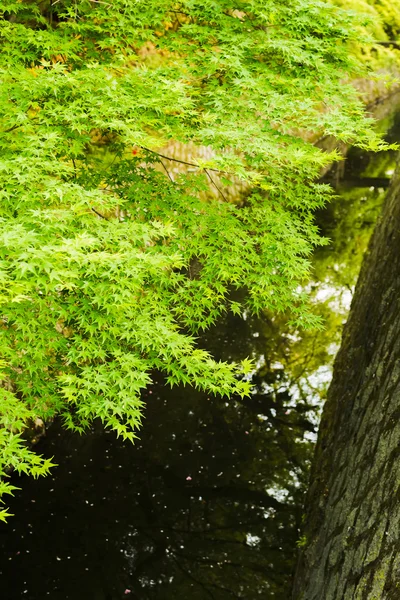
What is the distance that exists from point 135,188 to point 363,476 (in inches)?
129

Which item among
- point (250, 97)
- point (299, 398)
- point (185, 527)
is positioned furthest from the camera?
point (299, 398)

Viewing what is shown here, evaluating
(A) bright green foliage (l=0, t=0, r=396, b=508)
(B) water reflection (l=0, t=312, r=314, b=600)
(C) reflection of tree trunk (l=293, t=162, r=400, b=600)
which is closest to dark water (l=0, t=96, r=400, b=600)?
(B) water reflection (l=0, t=312, r=314, b=600)

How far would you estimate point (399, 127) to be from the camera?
20.1 metres

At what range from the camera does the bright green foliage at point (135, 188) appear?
3.54m

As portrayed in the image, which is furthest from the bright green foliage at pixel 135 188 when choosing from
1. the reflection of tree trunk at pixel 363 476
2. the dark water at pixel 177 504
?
the dark water at pixel 177 504

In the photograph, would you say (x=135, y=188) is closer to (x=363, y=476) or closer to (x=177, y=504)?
(x=363, y=476)

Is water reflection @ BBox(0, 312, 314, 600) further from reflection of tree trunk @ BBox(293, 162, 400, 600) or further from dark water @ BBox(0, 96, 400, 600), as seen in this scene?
reflection of tree trunk @ BBox(293, 162, 400, 600)

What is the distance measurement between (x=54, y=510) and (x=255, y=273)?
3734 mm

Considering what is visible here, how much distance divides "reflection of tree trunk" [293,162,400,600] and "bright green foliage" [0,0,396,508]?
1111 mm

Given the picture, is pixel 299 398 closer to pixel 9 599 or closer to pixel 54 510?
pixel 54 510

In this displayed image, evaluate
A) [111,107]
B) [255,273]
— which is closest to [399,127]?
[255,273]

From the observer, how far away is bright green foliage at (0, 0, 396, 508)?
3.54 m

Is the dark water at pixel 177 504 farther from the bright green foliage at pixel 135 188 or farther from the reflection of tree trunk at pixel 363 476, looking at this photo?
the bright green foliage at pixel 135 188

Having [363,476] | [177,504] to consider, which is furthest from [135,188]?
[177,504]
